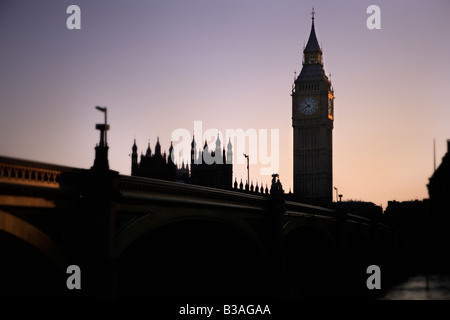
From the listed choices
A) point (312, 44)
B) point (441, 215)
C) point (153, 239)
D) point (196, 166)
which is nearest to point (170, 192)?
point (153, 239)

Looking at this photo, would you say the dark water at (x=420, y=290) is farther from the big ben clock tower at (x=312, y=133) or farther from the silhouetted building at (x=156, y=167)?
the big ben clock tower at (x=312, y=133)

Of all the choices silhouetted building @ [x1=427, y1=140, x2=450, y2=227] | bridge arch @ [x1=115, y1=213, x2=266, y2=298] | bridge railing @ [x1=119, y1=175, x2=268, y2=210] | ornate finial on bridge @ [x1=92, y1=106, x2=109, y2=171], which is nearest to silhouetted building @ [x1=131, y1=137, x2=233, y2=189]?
silhouetted building @ [x1=427, y1=140, x2=450, y2=227]

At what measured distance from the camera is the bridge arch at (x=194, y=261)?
132 feet

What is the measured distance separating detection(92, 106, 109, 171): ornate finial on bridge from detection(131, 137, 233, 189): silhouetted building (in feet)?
243

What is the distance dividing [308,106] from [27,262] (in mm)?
158679

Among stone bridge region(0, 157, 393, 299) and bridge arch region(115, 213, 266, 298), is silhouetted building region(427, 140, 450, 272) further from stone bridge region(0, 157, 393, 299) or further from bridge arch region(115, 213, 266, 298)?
bridge arch region(115, 213, 266, 298)

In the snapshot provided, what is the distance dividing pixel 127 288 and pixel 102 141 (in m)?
16.1

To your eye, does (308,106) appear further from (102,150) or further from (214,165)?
(102,150)

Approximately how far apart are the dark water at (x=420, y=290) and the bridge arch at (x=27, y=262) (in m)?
40.0

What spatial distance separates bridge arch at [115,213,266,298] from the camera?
40.2 meters

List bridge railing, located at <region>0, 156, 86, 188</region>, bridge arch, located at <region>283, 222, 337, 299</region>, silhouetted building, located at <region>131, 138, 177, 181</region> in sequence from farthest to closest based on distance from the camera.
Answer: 1. silhouetted building, located at <region>131, 138, 177, 181</region>
2. bridge arch, located at <region>283, 222, 337, 299</region>
3. bridge railing, located at <region>0, 156, 86, 188</region>

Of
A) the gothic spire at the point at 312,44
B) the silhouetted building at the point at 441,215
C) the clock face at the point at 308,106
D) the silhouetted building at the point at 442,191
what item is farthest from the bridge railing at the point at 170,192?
the gothic spire at the point at 312,44
